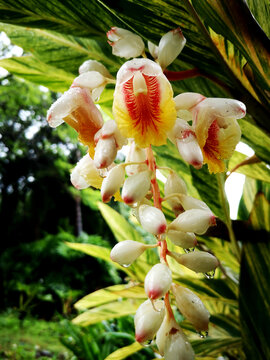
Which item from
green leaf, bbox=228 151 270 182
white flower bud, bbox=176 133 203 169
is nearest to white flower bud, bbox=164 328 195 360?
white flower bud, bbox=176 133 203 169

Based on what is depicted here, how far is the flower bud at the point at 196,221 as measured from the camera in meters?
0.23

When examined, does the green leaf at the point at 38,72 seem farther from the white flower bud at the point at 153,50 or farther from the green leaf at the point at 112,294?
the green leaf at the point at 112,294

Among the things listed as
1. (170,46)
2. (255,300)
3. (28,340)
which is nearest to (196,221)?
(170,46)

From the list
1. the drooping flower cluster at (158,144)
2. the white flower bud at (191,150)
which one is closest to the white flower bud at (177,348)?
the drooping flower cluster at (158,144)

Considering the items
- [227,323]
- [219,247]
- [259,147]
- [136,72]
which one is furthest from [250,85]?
[227,323]

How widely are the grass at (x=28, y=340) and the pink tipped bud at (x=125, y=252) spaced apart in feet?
9.21

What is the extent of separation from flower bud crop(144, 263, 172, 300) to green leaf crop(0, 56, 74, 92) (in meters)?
0.36

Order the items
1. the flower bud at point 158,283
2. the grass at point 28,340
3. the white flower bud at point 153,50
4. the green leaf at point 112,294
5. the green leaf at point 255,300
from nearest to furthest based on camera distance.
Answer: the flower bud at point 158,283 < the white flower bud at point 153,50 < the green leaf at point 255,300 < the green leaf at point 112,294 < the grass at point 28,340

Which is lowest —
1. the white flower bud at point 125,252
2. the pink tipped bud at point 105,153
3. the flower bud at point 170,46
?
the white flower bud at point 125,252

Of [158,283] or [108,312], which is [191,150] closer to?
[158,283]

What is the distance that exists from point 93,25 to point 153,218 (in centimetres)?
25

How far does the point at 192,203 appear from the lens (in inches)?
9.9

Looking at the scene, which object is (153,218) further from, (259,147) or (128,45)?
(259,147)

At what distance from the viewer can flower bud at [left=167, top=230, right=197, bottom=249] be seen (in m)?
0.25
